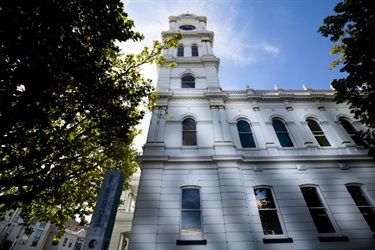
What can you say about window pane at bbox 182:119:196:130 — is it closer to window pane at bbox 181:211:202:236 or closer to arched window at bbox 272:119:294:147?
window pane at bbox 181:211:202:236

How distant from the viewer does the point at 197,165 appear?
9805mm

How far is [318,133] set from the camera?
11852 mm

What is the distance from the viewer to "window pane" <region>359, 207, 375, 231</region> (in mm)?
8461

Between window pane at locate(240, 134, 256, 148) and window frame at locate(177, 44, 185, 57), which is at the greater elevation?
window frame at locate(177, 44, 185, 57)

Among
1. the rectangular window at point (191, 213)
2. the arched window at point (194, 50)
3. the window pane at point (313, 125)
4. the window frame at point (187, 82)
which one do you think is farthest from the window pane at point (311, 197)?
the arched window at point (194, 50)

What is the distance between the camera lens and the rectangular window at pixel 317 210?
835cm

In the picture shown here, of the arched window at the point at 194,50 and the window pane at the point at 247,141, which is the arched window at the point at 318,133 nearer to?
the window pane at the point at 247,141

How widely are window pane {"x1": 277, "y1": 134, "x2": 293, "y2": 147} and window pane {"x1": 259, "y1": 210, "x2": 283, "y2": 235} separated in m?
4.33

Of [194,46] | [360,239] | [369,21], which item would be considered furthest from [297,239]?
[194,46]

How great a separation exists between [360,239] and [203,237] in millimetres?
6795

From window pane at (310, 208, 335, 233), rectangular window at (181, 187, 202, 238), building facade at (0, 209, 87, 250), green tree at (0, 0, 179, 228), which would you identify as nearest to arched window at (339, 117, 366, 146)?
window pane at (310, 208, 335, 233)

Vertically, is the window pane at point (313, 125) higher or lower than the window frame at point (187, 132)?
higher

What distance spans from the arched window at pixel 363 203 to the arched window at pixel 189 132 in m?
8.54

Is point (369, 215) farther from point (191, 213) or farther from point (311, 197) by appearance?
point (191, 213)
